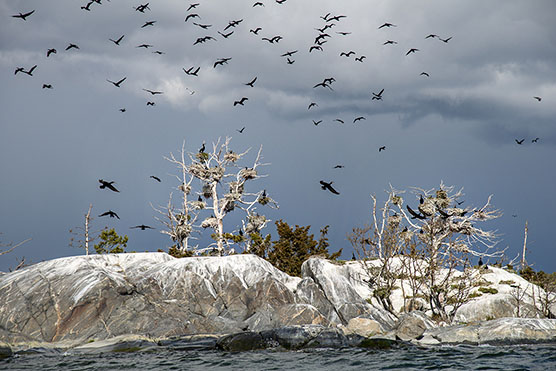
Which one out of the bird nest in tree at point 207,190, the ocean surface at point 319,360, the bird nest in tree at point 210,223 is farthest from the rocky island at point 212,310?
the bird nest in tree at point 207,190

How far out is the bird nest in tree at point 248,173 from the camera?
46469mm

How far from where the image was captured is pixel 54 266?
93.4 feet

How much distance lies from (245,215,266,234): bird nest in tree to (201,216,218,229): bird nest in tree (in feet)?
8.73

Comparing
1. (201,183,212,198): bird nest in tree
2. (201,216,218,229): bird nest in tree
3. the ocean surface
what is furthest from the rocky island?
(201,183,212,198): bird nest in tree

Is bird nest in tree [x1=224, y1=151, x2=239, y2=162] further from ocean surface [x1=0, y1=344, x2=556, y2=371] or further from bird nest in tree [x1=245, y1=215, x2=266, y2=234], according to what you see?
ocean surface [x1=0, y1=344, x2=556, y2=371]

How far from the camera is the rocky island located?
22.0 m

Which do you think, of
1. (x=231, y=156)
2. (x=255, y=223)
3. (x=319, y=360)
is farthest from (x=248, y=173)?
(x=319, y=360)

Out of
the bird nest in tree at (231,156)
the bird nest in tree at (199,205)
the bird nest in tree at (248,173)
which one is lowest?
the bird nest in tree at (199,205)

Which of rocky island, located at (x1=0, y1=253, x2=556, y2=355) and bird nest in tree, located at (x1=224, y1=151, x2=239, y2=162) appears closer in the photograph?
rocky island, located at (x1=0, y1=253, x2=556, y2=355)

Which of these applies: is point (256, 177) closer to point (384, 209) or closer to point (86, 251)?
point (384, 209)

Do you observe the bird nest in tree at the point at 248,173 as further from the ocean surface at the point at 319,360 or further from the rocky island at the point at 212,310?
the ocean surface at the point at 319,360

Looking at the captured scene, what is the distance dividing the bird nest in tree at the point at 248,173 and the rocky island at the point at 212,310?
15071 mm

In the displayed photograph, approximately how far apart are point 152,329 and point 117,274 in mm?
4924

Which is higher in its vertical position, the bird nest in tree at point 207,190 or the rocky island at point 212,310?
the bird nest in tree at point 207,190
